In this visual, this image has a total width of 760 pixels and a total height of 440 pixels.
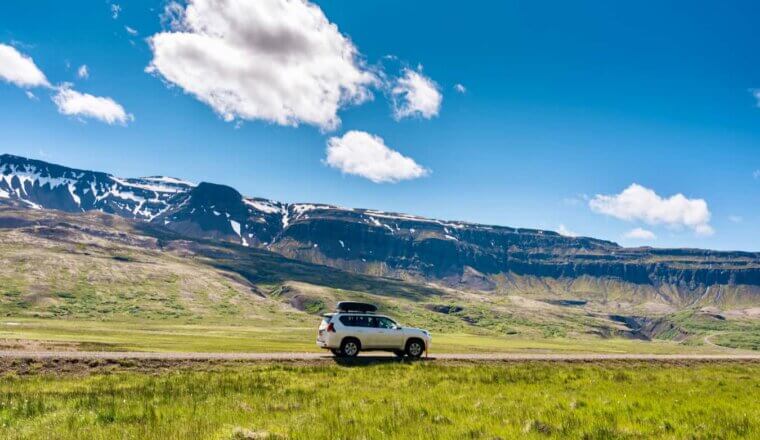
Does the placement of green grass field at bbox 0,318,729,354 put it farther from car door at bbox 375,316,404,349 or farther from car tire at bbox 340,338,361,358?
car door at bbox 375,316,404,349

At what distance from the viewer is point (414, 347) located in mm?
31656

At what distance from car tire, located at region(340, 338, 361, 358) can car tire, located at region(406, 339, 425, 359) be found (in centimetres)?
337

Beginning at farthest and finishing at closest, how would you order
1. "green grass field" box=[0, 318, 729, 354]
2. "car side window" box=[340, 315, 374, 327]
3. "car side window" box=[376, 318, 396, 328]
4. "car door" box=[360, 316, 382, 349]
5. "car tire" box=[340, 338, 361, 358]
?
"green grass field" box=[0, 318, 729, 354] → "car side window" box=[376, 318, 396, 328] → "car door" box=[360, 316, 382, 349] → "car side window" box=[340, 315, 374, 327] → "car tire" box=[340, 338, 361, 358]

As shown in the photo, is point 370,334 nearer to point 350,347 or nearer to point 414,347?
point 350,347

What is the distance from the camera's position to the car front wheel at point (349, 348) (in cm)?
3005

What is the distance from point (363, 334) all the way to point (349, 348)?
Result: 121cm

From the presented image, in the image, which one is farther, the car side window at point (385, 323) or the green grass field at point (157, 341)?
the green grass field at point (157, 341)

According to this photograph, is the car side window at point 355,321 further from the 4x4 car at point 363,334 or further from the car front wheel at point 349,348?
the car front wheel at point 349,348

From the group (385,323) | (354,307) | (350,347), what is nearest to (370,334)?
(385,323)

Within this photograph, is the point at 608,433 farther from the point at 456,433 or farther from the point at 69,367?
the point at 69,367

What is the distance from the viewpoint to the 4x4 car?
2995 cm

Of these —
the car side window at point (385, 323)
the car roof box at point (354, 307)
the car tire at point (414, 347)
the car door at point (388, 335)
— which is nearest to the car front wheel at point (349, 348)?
the car door at point (388, 335)

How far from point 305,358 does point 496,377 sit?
38.9 ft

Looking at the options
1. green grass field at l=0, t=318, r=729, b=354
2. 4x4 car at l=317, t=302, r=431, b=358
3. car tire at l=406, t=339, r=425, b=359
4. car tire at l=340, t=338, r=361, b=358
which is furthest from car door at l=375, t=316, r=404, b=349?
green grass field at l=0, t=318, r=729, b=354
